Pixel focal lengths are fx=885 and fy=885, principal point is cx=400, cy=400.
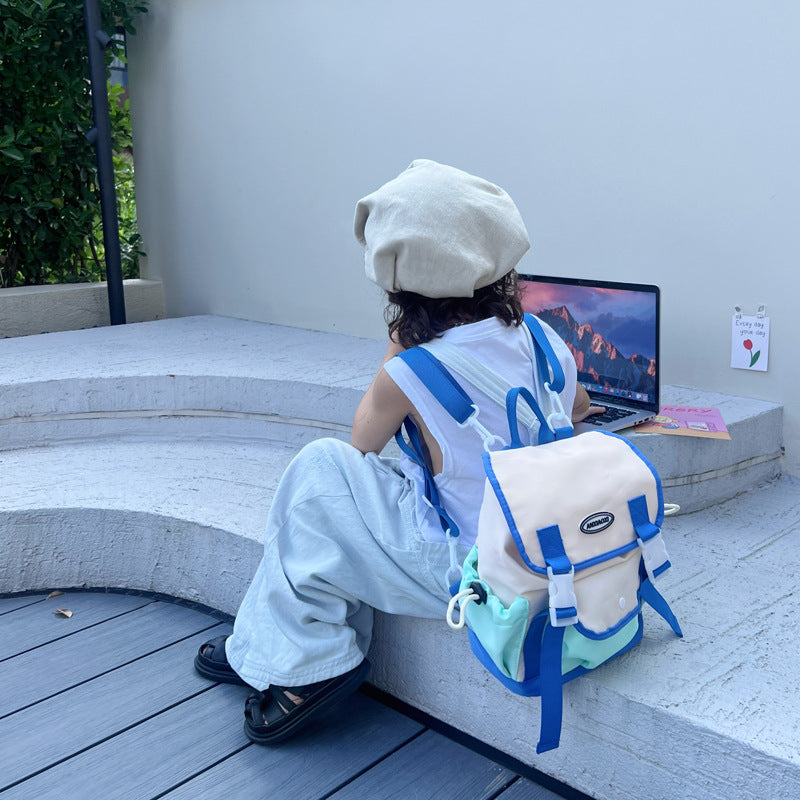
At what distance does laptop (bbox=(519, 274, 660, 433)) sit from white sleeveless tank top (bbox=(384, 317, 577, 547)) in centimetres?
61

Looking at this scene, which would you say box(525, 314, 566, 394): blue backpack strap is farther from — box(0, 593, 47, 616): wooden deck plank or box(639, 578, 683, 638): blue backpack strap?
box(0, 593, 47, 616): wooden deck plank

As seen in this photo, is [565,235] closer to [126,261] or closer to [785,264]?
[785,264]

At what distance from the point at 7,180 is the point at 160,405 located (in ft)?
5.84

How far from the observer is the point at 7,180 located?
4059 millimetres

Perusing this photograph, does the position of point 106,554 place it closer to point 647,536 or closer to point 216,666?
point 216,666

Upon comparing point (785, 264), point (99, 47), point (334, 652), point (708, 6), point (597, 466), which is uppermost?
point (99, 47)

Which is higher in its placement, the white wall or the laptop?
the white wall

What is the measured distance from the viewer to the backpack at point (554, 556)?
1262mm

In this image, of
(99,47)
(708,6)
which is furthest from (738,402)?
(99,47)

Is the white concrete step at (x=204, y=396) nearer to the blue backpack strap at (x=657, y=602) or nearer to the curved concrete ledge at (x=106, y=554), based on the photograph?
the curved concrete ledge at (x=106, y=554)

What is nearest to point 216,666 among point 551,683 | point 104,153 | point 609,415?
point 551,683

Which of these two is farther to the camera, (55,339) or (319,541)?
(55,339)

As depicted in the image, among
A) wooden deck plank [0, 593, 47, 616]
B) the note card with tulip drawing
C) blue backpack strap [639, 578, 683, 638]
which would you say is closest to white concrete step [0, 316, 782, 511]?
the note card with tulip drawing

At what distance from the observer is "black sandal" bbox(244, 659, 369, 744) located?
1658 mm
